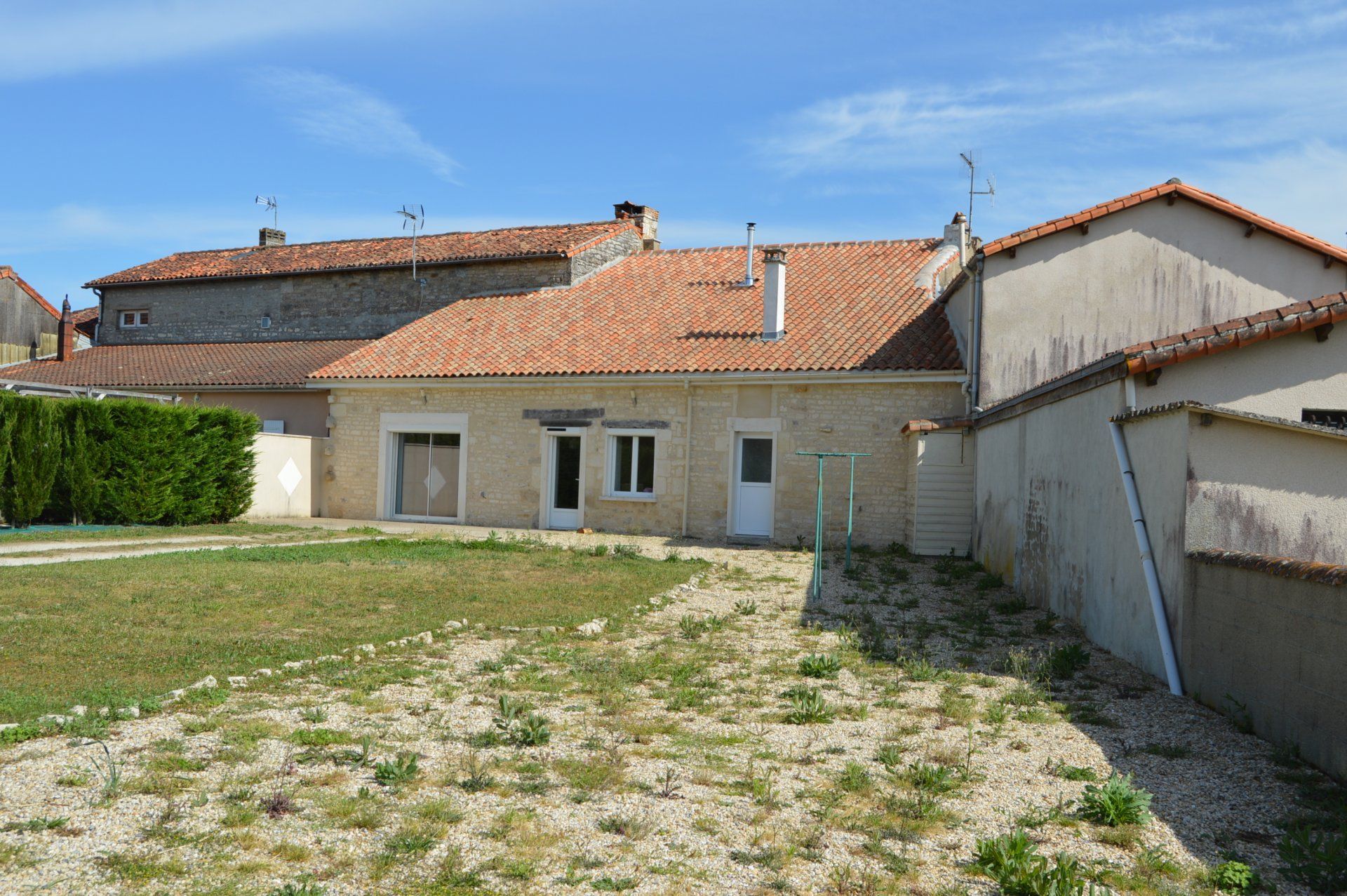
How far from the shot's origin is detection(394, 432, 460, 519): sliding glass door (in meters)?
21.9

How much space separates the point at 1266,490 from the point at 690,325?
14591 mm

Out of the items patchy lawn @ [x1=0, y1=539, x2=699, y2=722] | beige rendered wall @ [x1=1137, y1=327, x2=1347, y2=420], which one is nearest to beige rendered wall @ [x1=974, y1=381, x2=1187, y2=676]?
beige rendered wall @ [x1=1137, y1=327, x2=1347, y2=420]

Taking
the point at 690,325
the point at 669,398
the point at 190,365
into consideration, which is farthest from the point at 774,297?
the point at 190,365

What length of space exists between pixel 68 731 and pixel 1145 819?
513 centimetres

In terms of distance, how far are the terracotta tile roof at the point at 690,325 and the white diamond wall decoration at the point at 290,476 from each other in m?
1.86

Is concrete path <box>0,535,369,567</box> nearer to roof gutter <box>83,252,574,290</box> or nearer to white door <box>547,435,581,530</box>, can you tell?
white door <box>547,435,581,530</box>

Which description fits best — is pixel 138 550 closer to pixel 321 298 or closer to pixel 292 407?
pixel 292 407

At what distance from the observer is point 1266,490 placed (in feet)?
25.2

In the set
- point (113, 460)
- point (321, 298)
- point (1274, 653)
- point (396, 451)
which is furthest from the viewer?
point (321, 298)

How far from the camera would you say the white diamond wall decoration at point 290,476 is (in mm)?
22078

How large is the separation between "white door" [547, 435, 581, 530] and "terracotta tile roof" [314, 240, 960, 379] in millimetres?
1411

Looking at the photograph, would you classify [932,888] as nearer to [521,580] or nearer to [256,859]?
[256,859]

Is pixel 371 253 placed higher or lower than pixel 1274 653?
higher

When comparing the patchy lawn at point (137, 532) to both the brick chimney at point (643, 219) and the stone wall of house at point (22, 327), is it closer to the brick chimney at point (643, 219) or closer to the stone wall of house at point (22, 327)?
the brick chimney at point (643, 219)
